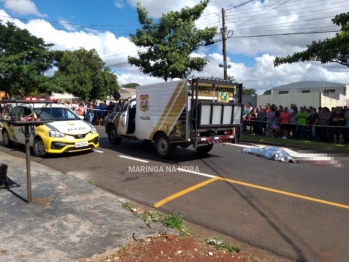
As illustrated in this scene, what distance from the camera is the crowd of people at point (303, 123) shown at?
13.3 m

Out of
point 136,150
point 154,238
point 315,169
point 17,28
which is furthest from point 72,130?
point 17,28

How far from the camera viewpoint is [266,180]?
7145 mm

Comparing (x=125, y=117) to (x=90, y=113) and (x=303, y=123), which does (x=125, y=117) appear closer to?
(x=303, y=123)

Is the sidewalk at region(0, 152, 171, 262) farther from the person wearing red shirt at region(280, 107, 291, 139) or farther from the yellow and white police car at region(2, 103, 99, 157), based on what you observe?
the person wearing red shirt at region(280, 107, 291, 139)

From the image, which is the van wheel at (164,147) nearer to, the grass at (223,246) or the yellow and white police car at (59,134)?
the yellow and white police car at (59,134)

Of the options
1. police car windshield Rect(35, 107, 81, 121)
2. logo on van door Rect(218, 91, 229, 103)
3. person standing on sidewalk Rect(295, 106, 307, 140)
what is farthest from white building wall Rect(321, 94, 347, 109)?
police car windshield Rect(35, 107, 81, 121)

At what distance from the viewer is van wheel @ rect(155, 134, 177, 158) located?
9.18m

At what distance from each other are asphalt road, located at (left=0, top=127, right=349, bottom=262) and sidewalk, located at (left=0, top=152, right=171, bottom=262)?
849mm

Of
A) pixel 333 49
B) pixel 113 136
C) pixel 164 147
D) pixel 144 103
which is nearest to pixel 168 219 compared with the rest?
pixel 164 147

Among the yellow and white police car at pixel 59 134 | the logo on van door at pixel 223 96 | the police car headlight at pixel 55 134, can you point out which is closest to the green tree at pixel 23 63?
the yellow and white police car at pixel 59 134

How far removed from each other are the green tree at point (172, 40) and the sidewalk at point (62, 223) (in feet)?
41.6

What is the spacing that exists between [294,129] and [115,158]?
9.61m

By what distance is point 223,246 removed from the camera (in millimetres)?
4035

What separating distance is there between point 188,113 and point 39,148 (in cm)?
483
